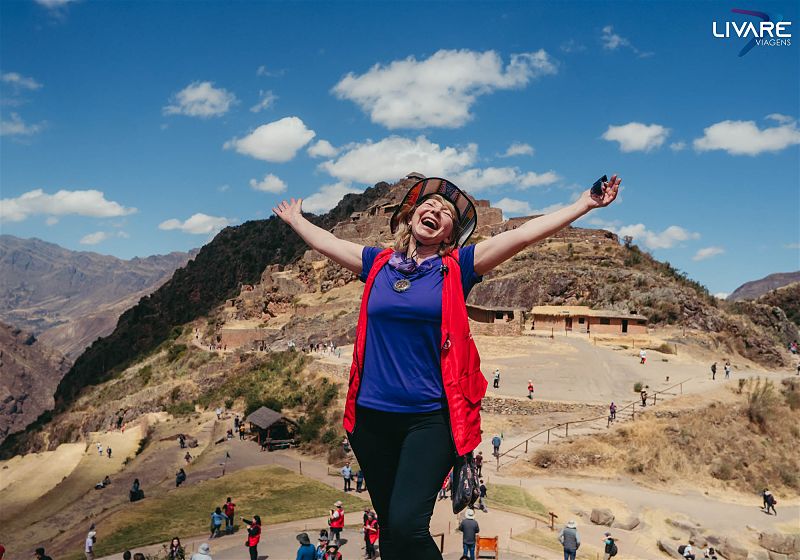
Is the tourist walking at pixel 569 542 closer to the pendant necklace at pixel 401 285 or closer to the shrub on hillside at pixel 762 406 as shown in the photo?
the pendant necklace at pixel 401 285

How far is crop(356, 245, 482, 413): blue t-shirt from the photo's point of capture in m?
2.91

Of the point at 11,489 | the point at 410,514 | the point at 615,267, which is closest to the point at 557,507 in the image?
the point at 410,514

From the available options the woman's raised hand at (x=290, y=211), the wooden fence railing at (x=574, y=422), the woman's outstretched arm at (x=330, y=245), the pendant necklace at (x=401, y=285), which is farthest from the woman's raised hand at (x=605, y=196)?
the wooden fence railing at (x=574, y=422)

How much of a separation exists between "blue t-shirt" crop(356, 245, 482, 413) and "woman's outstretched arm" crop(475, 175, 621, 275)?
164mm

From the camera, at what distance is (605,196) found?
3090 mm

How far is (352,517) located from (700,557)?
9169mm

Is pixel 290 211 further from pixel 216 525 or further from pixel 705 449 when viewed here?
pixel 705 449

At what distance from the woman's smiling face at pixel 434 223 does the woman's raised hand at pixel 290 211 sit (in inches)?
39.3

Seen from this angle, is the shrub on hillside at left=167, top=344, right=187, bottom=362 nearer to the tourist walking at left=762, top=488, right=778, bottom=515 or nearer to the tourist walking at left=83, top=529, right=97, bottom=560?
the tourist walking at left=83, top=529, right=97, bottom=560

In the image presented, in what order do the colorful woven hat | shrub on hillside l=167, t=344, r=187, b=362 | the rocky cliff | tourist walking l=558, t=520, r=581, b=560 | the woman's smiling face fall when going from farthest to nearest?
the rocky cliff, shrub on hillside l=167, t=344, r=187, b=362, tourist walking l=558, t=520, r=581, b=560, the colorful woven hat, the woman's smiling face

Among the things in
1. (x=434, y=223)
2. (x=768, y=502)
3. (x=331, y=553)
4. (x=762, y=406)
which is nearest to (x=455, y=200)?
(x=434, y=223)

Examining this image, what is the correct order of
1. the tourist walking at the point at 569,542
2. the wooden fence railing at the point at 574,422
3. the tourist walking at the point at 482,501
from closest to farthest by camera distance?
the tourist walking at the point at 569,542
the tourist walking at the point at 482,501
the wooden fence railing at the point at 574,422

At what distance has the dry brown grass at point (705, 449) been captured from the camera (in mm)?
20734

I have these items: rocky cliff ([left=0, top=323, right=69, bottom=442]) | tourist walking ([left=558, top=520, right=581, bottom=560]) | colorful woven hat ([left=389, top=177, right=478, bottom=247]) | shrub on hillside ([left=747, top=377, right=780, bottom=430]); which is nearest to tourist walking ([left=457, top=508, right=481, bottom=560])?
tourist walking ([left=558, top=520, right=581, bottom=560])
